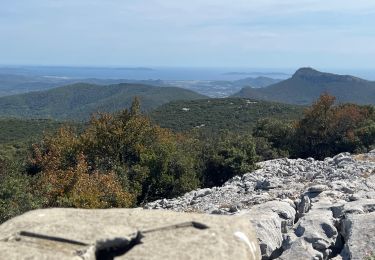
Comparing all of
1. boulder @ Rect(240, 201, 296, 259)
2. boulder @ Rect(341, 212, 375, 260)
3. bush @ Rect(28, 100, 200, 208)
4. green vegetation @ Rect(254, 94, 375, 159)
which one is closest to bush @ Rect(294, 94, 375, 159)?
green vegetation @ Rect(254, 94, 375, 159)

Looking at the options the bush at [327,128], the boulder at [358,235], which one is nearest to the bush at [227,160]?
the bush at [327,128]

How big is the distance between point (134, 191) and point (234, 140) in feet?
31.3

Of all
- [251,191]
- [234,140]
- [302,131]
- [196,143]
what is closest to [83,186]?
[251,191]

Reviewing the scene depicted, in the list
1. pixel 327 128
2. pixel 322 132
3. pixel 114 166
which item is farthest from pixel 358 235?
pixel 327 128

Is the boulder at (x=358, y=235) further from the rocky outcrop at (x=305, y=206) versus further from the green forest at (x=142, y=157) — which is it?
the green forest at (x=142, y=157)

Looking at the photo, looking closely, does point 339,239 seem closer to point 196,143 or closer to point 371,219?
point 371,219

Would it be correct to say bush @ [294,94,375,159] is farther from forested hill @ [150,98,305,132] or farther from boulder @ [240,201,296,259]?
forested hill @ [150,98,305,132]

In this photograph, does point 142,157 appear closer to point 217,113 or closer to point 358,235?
point 358,235

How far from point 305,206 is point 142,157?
53.5 feet

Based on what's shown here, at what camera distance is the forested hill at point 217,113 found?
90.6 metres

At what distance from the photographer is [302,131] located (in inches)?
1615

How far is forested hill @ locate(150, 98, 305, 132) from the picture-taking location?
90562 millimetres

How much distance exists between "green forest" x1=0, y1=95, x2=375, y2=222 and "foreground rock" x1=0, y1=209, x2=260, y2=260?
45.3 ft

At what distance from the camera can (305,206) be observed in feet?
53.7
